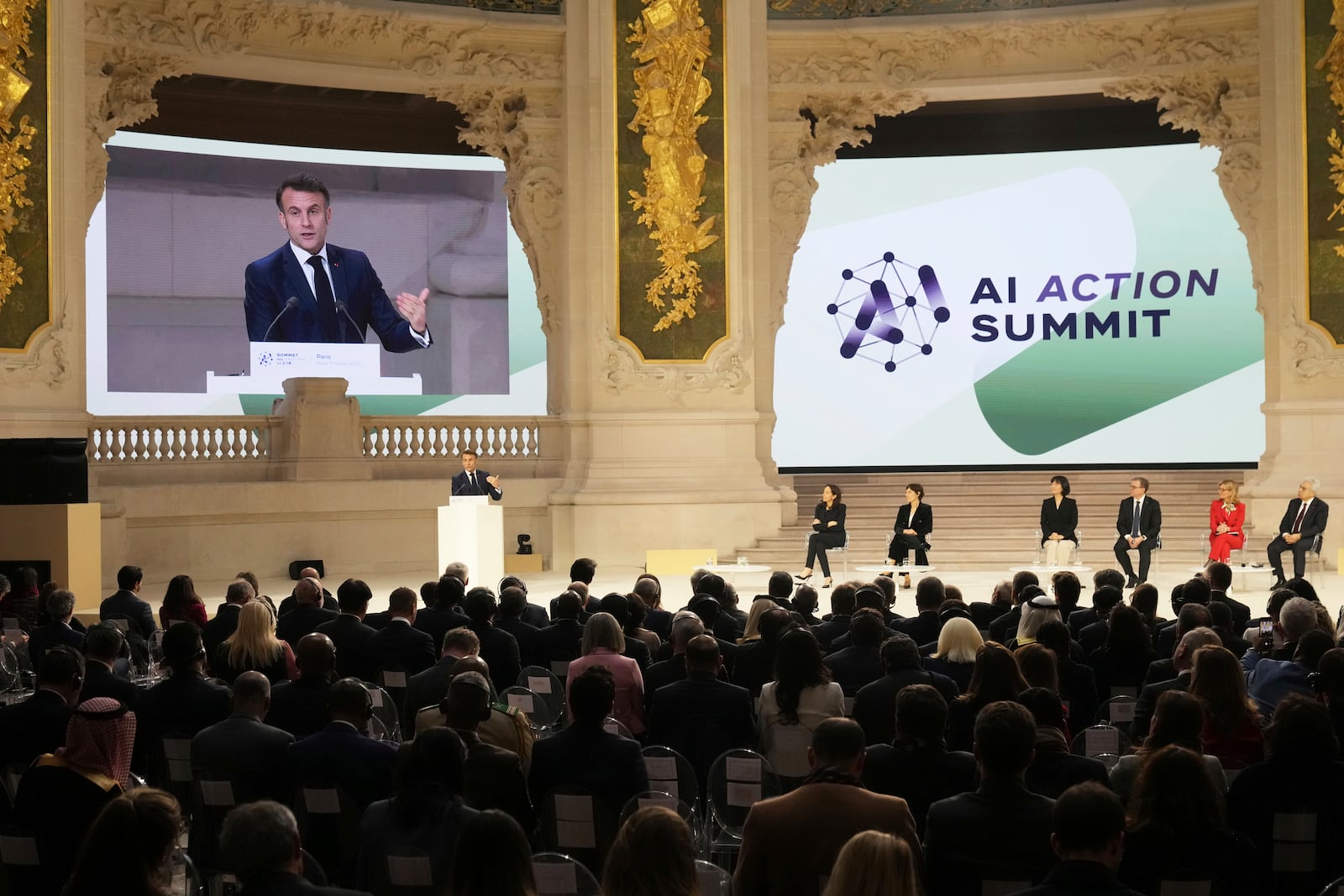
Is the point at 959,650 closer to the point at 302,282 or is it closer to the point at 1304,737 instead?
the point at 1304,737

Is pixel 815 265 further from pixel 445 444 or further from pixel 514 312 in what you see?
pixel 445 444

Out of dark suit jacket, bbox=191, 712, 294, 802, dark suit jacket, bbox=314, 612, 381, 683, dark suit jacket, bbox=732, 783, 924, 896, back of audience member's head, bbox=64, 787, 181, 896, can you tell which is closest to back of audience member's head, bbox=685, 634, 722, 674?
dark suit jacket, bbox=191, 712, 294, 802

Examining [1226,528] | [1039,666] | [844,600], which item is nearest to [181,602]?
[844,600]

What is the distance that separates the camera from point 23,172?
15.3 metres

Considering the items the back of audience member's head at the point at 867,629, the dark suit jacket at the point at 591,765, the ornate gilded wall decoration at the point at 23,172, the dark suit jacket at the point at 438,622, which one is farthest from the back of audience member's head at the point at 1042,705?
the ornate gilded wall decoration at the point at 23,172

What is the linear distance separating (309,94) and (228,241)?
7.41 feet

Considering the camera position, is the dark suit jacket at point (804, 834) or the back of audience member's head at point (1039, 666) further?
the back of audience member's head at point (1039, 666)

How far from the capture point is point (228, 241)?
2139cm

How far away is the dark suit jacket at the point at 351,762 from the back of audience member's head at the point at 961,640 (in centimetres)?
268

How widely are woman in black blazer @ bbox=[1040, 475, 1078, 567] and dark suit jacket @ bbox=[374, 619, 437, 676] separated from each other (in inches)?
347

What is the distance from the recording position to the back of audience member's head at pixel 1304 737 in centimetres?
448

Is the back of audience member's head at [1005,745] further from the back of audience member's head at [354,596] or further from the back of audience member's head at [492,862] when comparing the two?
the back of audience member's head at [354,596]

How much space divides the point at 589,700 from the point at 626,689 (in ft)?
5.77

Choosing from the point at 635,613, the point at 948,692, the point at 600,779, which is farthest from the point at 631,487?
the point at 600,779
